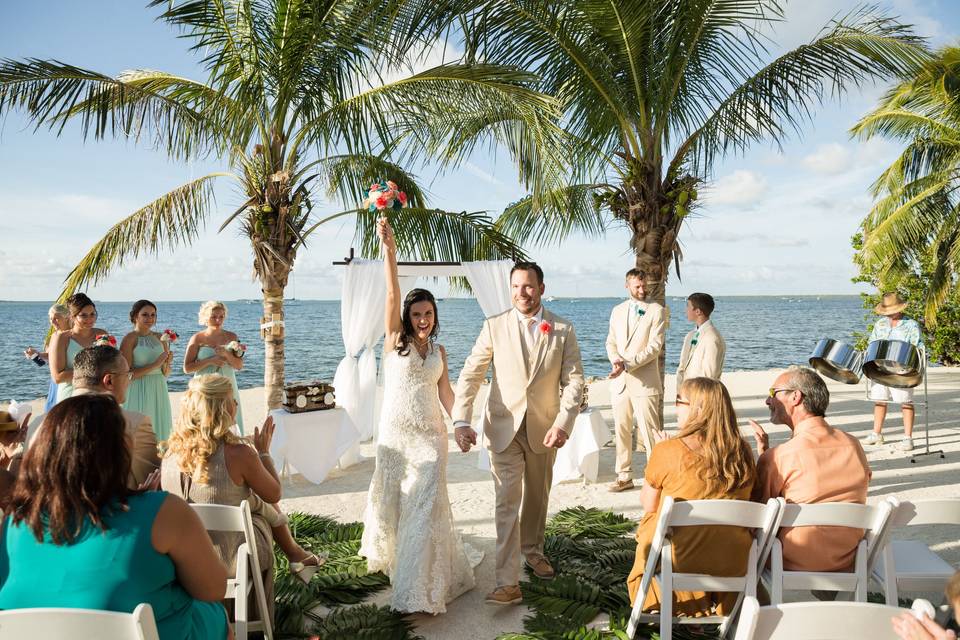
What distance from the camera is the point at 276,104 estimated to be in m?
6.52

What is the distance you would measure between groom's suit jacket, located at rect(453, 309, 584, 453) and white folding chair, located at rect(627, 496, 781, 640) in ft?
3.09

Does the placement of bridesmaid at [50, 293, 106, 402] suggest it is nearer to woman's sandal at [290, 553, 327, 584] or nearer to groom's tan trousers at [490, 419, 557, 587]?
woman's sandal at [290, 553, 327, 584]

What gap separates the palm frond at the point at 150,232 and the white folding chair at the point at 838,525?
713 centimetres

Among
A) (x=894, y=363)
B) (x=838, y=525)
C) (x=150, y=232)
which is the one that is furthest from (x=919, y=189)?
(x=150, y=232)

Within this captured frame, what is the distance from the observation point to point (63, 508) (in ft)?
6.24

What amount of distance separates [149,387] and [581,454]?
162 inches

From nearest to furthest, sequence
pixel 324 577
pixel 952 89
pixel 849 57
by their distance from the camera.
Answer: pixel 324 577
pixel 849 57
pixel 952 89

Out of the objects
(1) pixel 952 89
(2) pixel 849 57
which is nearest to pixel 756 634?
(2) pixel 849 57

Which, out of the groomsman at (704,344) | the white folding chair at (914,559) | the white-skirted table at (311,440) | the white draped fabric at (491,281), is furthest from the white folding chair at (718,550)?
the white draped fabric at (491,281)

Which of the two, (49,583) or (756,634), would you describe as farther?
(49,583)

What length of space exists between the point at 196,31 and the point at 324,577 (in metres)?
5.44

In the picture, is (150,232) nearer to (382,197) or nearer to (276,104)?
(276,104)

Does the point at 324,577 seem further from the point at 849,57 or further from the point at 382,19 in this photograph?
the point at 849,57

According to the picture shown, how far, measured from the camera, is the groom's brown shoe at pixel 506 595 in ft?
12.3
